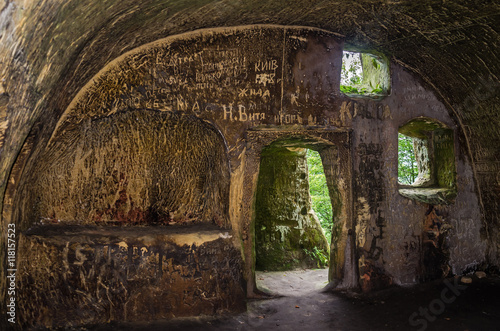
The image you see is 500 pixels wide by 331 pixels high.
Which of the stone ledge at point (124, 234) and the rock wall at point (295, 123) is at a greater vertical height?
the rock wall at point (295, 123)

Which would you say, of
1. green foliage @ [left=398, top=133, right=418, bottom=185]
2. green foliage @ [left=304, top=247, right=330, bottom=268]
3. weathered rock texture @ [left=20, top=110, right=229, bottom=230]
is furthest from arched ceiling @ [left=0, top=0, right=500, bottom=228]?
green foliage @ [left=398, top=133, right=418, bottom=185]

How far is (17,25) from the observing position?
214 centimetres

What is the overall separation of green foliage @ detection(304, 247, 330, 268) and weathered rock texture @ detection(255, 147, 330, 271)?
0.01 metres

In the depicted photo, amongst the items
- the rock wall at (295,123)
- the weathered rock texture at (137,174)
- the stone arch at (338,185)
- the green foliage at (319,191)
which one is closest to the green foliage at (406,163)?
the green foliage at (319,191)

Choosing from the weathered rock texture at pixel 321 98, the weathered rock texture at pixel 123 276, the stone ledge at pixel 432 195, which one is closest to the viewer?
the weathered rock texture at pixel 321 98

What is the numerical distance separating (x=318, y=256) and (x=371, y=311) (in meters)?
2.70

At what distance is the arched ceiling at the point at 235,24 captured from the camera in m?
2.52

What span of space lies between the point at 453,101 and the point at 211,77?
353cm

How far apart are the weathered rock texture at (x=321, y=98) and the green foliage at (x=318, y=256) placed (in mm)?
1853

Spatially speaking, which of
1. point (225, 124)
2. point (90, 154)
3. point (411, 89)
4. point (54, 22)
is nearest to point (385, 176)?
point (411, 89)

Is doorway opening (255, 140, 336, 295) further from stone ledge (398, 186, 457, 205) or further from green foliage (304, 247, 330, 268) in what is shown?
stone ledge (398, 186, 457, 205)

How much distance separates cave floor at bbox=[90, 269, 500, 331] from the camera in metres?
4.29

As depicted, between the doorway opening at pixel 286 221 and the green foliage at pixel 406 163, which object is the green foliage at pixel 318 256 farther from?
the green foliage at pixel 406 163

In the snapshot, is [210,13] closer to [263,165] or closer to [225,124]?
[225,124]
